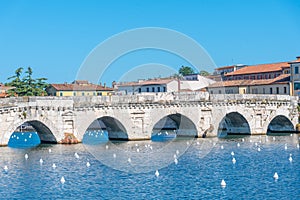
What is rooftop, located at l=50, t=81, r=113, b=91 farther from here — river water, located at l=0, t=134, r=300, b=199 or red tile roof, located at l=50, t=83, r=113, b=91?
river water, located at l=0, t=134, r=300, b=199

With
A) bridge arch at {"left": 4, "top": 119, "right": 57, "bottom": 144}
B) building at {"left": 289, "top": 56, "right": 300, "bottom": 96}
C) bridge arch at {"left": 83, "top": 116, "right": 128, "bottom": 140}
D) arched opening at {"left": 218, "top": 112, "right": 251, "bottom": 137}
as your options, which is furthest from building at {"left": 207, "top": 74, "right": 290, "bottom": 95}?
bridge arch at {"left": 4, "top": 119, "right": 57, "bottom": 144}

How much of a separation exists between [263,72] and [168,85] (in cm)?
2148

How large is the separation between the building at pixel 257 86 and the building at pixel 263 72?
3.65 meters

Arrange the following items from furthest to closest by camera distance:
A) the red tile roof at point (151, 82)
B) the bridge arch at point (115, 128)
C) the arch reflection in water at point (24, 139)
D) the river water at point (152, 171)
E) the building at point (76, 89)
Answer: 1. the red tile roof at point (151, 82)
2. the building at point (76, 89)
3. the bridge arch at point (115, 128)
4. the arch reflection in water at point (24, 139)
5. the river water at point (152, 171)

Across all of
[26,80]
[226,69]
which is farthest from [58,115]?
[226,69]

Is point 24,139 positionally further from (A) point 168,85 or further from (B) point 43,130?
(A) point 168,85

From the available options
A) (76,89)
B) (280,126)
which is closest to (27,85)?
(76,89)

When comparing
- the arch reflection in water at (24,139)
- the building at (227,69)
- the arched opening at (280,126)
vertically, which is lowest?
the arch reflection in water at (24,139)

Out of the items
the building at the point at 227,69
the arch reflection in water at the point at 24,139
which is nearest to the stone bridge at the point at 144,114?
the arch reflection in water at the point at 24,139

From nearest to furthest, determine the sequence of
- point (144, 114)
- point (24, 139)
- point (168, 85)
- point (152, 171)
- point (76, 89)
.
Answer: point (152, 171) → point (144, 114) → point (24, 139) → point (168, 85) → point (76, 89)

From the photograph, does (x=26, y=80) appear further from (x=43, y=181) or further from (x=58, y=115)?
(x=43, y=181)

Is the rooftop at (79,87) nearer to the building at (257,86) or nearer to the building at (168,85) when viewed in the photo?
the building at (168,85)

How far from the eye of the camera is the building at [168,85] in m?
126

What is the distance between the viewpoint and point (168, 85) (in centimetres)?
12494
